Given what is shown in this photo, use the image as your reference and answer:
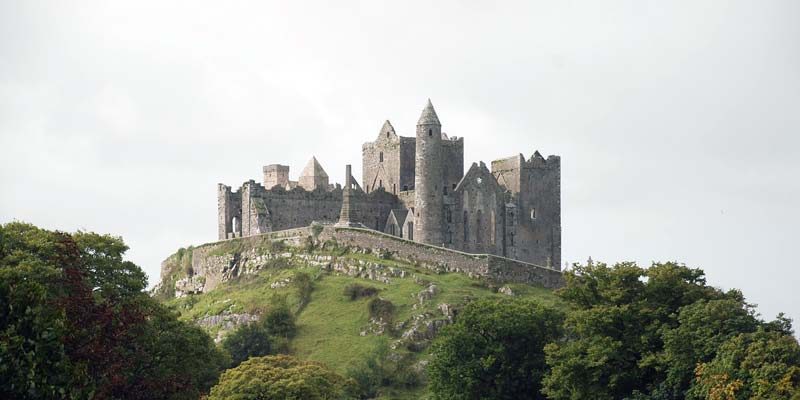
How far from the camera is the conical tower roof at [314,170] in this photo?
11182 centimetres

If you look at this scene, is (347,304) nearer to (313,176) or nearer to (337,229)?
(337,229)

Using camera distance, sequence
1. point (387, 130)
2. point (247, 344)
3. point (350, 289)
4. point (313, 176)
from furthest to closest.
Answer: point (313, 176), point (387, 130), point (350, 289), point (247, 344)

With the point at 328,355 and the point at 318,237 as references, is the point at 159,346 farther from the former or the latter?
the point at 318,237

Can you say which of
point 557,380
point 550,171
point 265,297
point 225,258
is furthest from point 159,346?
point 550,171

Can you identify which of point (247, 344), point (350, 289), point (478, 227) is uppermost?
point (478, 227)

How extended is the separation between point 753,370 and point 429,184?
130 ft

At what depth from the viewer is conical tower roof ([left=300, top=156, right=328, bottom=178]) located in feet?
367

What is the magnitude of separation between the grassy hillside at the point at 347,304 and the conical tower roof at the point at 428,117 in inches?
394

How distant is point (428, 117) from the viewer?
325 ft

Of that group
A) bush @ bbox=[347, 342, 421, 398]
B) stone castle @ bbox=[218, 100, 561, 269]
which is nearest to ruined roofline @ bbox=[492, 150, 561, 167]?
stone castle @ bbox=[218, 100, 561, 269]

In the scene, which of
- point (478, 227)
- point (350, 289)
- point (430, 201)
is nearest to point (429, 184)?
point (430, 201)

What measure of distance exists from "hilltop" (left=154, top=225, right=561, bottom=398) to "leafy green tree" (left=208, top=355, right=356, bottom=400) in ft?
22.4

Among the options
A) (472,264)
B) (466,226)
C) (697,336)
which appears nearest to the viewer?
(697,336)

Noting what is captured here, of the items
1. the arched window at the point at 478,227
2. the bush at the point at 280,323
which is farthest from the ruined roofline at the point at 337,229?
the bush at the point at 280,323
